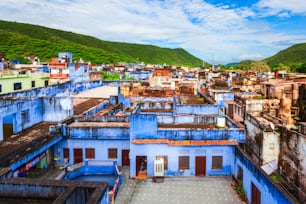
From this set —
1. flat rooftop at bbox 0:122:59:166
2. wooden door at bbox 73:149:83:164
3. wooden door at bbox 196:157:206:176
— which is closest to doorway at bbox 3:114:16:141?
flat rooftop at bbox 0:122:59:166

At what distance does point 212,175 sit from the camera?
20.0 m

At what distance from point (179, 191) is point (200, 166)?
2904mm

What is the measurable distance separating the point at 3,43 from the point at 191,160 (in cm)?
10766

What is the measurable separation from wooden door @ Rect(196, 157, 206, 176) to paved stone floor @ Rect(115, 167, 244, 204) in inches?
16.9

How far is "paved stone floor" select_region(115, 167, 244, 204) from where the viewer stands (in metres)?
16.9

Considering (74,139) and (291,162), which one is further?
(74,139)

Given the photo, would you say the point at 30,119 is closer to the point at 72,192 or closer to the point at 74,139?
the point at 74,139

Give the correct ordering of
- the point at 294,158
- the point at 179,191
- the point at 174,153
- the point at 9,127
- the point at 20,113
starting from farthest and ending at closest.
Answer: the point at 20,113 < the point at 9,127 < the point at 174,153 < the point at 179,191 < the point at 294,158

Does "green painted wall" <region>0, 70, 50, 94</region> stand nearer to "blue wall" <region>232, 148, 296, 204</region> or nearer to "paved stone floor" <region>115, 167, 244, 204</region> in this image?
"paved stone floor" <region>115, 167, 244, 204</region>

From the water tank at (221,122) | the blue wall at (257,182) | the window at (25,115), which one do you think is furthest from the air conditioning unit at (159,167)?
the window at (25,115)

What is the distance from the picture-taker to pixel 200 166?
20.0 meters

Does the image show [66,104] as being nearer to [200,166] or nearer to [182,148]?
[182,148]

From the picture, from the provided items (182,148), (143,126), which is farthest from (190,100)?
(143,126)

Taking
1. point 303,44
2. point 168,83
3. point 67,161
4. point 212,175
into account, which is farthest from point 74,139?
point 303,44
